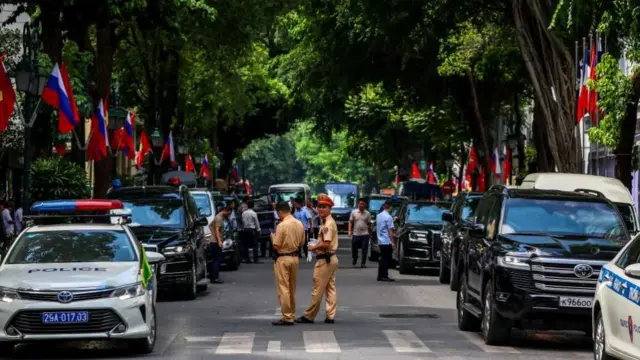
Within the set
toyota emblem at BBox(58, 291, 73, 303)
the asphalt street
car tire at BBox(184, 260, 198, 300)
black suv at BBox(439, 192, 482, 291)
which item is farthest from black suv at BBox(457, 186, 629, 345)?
black suv at BBox(439, 192, 482, 291)

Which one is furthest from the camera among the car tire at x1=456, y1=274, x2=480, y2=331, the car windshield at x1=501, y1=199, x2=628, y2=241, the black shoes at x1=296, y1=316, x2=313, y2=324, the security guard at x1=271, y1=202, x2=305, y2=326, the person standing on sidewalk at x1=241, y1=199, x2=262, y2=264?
the person standing on sidewalk at x1=241, y1=199, x2=262, y2=264

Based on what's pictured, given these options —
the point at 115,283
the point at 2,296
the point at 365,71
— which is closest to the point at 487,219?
the point at 115,283

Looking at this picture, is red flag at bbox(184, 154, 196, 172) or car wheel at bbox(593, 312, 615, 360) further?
red flag at bbox(184, 154, 196, 172)

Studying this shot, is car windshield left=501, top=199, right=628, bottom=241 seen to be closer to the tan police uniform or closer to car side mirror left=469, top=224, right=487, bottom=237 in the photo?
car side mirror left=469, top=224, right=487, bottom=237

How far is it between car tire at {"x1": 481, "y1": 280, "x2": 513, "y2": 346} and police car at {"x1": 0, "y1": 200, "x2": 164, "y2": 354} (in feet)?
13.0

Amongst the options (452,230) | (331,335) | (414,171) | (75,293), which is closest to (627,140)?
(452,230)

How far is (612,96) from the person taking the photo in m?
26.7

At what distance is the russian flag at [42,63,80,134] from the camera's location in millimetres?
27125

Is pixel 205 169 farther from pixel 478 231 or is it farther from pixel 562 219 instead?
pixel 562 219

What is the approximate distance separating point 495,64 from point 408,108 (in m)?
12.7

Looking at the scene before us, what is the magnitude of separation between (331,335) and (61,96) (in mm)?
10993

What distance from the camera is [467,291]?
18750mm

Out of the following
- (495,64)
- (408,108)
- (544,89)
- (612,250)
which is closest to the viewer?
(612,250)

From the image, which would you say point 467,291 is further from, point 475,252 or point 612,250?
point 612,250
